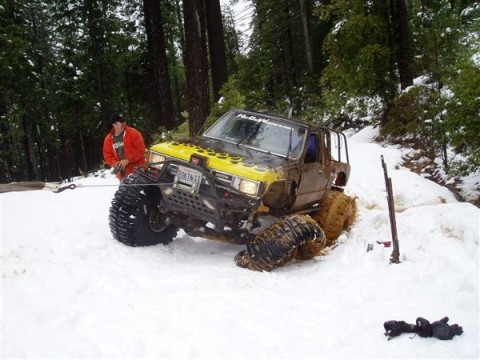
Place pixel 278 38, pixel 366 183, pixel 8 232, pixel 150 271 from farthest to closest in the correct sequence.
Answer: pixel 278 38
pixel 366 183
pixel 8 232
pixel 150 271

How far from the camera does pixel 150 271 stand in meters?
5.45

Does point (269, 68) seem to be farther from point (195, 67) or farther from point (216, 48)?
point (195, 67)

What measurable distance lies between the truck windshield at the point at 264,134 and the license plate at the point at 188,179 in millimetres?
1327

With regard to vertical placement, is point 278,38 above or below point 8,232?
above

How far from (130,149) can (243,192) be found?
2600 mm

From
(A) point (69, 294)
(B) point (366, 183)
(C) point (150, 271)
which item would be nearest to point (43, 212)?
(C) point (150, 271)

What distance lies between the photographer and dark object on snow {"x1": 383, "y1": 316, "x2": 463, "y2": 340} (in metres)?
3.58

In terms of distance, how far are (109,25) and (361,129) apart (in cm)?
1526

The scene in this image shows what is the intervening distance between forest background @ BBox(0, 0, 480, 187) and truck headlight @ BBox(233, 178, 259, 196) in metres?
3.05

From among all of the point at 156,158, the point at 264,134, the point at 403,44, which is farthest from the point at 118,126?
the point at 403,44

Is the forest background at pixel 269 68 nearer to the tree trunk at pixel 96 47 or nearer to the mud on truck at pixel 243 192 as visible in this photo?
the tree trunk at pixel 96 47

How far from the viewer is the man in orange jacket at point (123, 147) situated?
7.27m

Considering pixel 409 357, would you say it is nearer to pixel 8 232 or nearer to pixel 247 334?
pixel 247 334

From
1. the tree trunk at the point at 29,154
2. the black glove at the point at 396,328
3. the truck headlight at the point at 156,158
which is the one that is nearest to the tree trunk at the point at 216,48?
the truck headlight at the point at 156,158
